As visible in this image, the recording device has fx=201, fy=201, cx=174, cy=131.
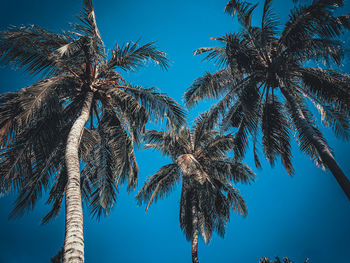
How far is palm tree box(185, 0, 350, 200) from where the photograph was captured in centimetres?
792

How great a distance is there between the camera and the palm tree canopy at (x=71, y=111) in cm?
593

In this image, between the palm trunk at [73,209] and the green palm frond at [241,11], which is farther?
the green palm frond at [241,11]

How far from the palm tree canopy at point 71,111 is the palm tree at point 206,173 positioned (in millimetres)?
5014

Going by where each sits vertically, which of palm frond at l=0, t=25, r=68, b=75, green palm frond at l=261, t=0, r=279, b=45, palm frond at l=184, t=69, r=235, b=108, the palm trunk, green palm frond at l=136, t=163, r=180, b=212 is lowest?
the palm trunk

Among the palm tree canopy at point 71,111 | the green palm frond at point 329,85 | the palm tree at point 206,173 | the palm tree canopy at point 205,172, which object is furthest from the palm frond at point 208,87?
the green palm frond at point 329,85

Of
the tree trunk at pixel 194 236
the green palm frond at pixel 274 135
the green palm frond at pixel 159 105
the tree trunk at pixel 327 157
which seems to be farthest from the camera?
the tree trunk at pixel 194 236

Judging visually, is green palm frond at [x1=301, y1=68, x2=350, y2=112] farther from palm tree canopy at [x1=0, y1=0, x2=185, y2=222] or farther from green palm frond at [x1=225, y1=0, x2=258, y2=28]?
palm tree canopy at [x1=0, y1=0, x2=185, y2=222]

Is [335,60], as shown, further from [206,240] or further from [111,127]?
[206,240]

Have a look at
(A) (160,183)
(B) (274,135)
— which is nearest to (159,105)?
(B) (274,135)

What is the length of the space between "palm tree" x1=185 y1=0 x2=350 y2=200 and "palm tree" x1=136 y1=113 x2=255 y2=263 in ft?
7.84

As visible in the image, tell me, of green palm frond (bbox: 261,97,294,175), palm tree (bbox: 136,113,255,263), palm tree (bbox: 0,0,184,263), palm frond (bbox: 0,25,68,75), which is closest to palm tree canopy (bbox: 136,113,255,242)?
palm tree (bbox: 136,113,255,263)

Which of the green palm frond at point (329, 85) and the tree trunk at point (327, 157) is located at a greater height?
the green palm frond at point (329, 85)

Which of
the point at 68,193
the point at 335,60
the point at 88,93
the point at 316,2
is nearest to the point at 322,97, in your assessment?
the point at 335,60

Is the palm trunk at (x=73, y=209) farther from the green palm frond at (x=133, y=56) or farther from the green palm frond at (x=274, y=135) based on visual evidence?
the green palm frond at (x=274, y=135)
